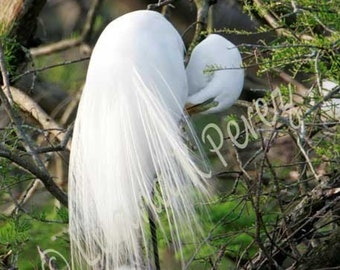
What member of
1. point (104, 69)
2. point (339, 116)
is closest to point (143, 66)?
point (104, 69)

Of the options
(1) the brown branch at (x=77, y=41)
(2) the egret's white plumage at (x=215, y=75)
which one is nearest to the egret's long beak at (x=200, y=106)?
(2) the egret's white plumage at (x=215, y=75)

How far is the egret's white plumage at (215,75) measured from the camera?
6.03 feet

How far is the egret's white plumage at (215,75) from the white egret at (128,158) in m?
0.09

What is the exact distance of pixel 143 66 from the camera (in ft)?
5.75

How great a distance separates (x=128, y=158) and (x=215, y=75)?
265 mm

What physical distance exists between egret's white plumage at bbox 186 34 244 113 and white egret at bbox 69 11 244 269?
0.29 feet

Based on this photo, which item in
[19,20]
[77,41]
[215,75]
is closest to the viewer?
[215,75]

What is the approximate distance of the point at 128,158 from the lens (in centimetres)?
172

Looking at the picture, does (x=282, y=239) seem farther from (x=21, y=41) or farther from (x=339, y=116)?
(x=21, y=41)

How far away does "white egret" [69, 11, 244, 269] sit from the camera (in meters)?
1.70

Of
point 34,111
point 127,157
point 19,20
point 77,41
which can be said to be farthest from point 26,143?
point 77,41
